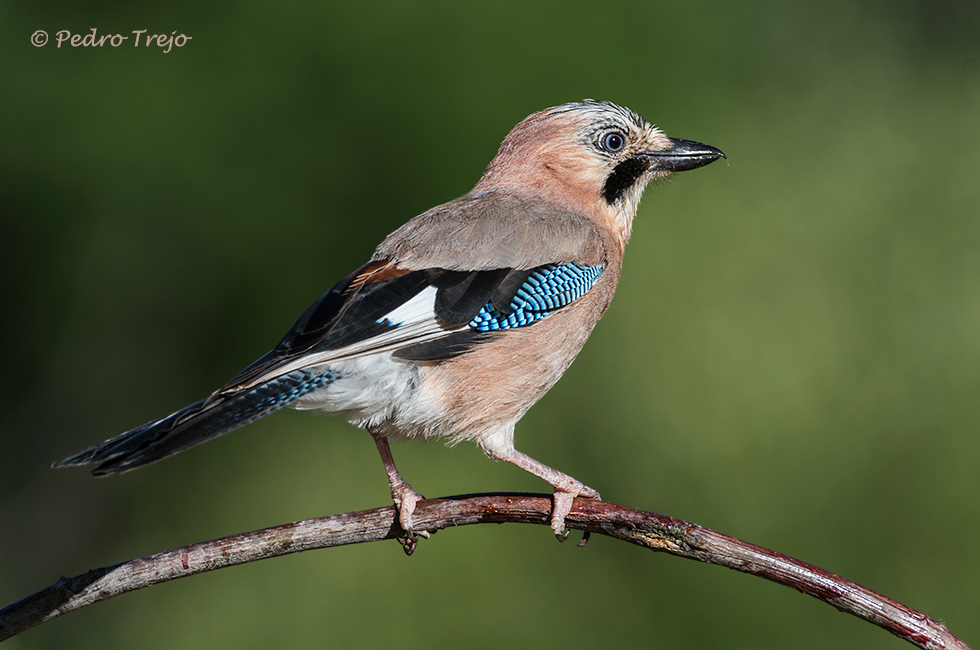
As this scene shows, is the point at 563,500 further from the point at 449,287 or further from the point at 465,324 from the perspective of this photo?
the point at 449,287

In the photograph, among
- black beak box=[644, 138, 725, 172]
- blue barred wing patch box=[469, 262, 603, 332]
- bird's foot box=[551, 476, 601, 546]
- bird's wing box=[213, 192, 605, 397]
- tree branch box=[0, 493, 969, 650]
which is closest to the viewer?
tree branch box=[0, 493, 969, 650]

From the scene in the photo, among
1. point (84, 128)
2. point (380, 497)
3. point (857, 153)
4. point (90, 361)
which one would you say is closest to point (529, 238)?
point (380, 497)

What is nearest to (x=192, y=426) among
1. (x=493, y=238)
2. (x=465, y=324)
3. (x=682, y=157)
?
(x=465, y=324)

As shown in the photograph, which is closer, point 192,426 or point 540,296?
point 192,426

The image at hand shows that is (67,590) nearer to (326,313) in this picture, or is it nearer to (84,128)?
(326,313)

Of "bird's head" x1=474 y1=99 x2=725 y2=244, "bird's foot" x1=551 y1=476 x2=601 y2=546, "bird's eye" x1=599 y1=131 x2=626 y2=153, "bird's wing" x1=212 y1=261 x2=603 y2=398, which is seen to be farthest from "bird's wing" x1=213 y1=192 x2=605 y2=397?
"bird's foot" x1=551 y1=476 x2=601 y2=546

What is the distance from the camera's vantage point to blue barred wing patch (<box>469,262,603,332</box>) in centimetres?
337

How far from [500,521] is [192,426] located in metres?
0.88

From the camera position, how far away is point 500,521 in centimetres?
291

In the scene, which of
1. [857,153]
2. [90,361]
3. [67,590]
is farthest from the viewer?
[90,361]

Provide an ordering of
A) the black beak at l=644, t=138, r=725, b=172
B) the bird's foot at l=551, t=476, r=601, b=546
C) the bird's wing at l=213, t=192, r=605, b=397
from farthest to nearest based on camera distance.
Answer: the black beak at l=644, t=138, r=725, b=172, the bird's wing at l=213, t=192, r=605, b=397, the bird's foot at l=551, t=476, r=601, b=546

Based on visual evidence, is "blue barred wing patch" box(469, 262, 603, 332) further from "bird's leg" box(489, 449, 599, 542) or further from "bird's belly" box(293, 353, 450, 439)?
"bird's leg" box(489, 449, 599, 542)

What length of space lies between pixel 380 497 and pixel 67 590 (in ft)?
9.10

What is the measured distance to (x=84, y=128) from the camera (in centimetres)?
623
